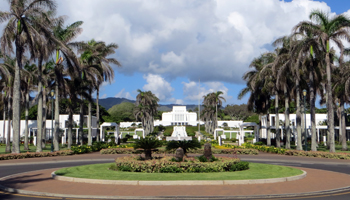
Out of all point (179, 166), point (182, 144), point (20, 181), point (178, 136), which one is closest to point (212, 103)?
point (178, 136)

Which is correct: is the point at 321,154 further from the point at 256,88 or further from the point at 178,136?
the point at 178,136

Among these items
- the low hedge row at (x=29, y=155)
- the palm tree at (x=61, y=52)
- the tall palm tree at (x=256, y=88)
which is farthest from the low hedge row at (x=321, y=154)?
the palm tree at (x=61, y=52)

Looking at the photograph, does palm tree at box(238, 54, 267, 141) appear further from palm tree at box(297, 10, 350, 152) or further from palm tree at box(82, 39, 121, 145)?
palm tree at box(82, 39, 121, 145)

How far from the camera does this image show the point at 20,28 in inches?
1082

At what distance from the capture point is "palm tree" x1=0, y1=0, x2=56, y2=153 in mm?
27422

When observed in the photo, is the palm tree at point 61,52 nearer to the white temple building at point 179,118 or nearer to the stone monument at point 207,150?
the stone monument at point 207,150

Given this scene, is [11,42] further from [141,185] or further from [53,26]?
[141,185]

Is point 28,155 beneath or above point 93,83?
beneath

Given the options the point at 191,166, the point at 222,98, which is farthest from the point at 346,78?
the point at 222,98

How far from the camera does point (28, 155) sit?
27734 millimetres

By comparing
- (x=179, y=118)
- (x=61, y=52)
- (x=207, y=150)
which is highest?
(x=61, y=52)

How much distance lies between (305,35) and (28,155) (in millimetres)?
26381

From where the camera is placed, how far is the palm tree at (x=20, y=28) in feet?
90.0

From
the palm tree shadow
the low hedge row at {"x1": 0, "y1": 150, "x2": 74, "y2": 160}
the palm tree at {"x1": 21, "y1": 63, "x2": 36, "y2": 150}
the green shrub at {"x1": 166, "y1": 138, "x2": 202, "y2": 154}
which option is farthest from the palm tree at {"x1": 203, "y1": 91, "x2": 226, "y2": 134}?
the palm tree shadow
